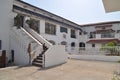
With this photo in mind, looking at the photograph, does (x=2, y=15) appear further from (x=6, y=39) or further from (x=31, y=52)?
(x=31, y=52)

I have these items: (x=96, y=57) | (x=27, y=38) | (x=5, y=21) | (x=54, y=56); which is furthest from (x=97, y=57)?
(x=5, y=21)

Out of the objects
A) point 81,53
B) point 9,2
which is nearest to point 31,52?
point 9,2

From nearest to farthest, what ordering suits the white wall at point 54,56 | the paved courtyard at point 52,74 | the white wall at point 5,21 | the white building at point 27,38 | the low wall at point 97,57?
the paved courtyard at point 52,74, the white wall at point 54,56, the white building at point 27,38, the white wall at point 5,21, the low wall at point 97,57

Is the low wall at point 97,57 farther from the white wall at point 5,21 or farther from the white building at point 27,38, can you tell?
the white wall at point 5,21

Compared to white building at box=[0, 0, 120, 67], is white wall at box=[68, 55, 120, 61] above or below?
below

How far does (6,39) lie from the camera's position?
14688 millimetres

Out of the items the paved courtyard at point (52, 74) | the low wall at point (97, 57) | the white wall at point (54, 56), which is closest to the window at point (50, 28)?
the low wall at point (97, 57)

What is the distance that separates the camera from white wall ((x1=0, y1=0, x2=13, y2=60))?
46.7 feet

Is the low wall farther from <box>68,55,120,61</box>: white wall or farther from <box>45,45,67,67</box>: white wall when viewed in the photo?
<box>45,45,67,67</box>: white wall

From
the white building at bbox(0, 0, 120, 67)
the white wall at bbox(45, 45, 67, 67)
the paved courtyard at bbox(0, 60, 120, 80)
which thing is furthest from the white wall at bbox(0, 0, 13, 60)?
the white wall at bbox(45, 45, 67, 67)

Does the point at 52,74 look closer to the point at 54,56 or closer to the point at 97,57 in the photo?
the point at 54,56

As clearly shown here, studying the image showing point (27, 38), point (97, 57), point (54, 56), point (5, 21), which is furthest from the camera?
point (97, 57)

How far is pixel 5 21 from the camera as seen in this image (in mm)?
14570

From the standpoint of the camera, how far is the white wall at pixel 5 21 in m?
14.2
